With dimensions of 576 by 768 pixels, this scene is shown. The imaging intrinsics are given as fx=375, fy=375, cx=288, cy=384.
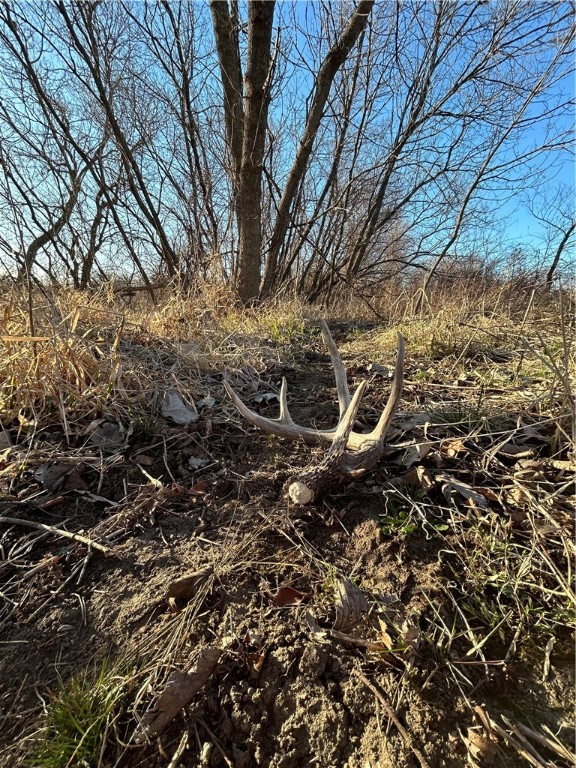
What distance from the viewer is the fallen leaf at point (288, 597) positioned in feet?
3.87

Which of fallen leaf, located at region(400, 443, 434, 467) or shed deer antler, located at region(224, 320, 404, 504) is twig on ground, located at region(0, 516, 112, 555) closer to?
shed deer antler, located at region(224, 320, 404, 504)

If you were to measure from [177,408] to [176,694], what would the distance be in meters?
1.53

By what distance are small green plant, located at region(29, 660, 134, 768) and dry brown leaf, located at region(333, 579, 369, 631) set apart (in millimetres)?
590

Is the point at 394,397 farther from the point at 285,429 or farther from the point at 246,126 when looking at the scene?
the point at 246,126

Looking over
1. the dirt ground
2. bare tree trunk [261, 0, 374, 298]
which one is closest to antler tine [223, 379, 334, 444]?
the dirt ground

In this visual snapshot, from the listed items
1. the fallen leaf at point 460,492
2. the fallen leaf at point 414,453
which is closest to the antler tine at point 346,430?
the fallen leaf at point 414,453

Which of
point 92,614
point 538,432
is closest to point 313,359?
point 538,432

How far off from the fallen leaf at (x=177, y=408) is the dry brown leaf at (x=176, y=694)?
1.33 meters

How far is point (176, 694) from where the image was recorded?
97 cm

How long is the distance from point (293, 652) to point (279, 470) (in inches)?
30.3

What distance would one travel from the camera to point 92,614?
121cm

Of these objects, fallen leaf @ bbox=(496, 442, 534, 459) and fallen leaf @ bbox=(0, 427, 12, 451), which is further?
fallen leaf @ bbox=(0, 427, 12, 451)

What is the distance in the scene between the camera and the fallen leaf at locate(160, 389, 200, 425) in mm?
2221

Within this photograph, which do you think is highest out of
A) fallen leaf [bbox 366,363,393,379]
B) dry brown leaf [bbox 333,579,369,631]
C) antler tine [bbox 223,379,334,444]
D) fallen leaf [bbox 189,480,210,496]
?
fallen leaf [bbox 366,363,393,379]
